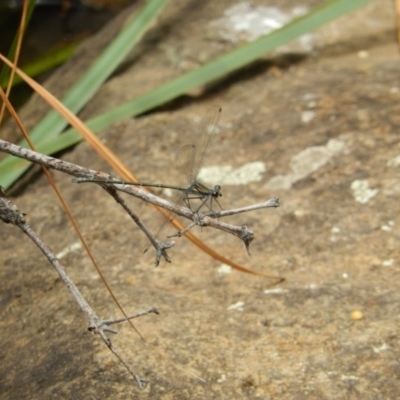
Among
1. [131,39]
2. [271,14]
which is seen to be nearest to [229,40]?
[271,14]

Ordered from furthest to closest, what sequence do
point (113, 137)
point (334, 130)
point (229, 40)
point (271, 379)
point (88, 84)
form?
1. point (229, 40)
2. point (88, 84)
3. point (113, 137)
4. point (334, 130)
5. point (271, 379)

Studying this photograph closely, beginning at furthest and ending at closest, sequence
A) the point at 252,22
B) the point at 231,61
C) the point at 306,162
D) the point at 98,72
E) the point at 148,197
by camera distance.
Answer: the point at 252,22
the point at 98,72
the point at 231,61
the point at 306,162
the point at 148,197

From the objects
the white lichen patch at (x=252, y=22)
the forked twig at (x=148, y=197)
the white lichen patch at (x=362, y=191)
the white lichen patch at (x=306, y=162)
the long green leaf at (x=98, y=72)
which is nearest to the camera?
the forked twig at (x=148, y=197)

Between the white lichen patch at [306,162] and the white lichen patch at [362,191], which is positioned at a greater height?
the white lichen patch at [306,162]

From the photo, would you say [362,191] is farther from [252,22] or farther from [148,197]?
[252,22]

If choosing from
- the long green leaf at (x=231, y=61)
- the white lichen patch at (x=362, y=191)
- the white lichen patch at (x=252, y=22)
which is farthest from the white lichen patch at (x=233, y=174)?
the white lichen patch at (x=252, y=22)

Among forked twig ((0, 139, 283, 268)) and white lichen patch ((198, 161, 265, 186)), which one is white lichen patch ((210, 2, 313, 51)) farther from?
forked twig ((0, 139, 283, 268))

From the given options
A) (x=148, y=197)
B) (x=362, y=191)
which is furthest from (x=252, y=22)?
(x=148, y=197)

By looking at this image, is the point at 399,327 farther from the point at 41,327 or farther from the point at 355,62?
the point at 355,62

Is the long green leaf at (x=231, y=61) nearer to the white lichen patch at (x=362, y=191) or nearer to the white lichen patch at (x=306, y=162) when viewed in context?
the white lichen patch at (x=306, y=162)

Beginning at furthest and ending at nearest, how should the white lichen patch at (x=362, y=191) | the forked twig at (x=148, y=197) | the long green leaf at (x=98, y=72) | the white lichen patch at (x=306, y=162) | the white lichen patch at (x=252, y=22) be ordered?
the white lichen patch at (x=252, y=22) < the long green leaf at (x=98, y=72) < the white lichen patch at (x=306, y=162) < the white lichen patch at (x=362, y=191) < the forked twig at (x=148, y=197)

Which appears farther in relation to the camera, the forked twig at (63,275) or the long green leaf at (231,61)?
the long green leaf at (231,61)
